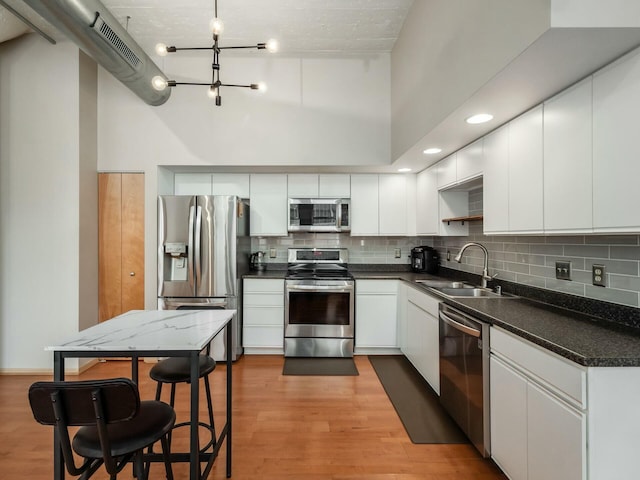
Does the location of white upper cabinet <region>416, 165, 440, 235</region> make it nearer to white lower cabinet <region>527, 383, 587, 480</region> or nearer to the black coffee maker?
the black coffee maker

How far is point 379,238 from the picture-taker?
4207 millimetres

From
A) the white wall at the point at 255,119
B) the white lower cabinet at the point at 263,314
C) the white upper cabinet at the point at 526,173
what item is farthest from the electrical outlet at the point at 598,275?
the white lower cabinet at the point at 263,314

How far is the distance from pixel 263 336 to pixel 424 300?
71.6 inches

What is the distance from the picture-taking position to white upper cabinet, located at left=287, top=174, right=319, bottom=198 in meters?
Result: 3.87

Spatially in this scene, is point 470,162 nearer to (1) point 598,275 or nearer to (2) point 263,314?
(1) point 598,275

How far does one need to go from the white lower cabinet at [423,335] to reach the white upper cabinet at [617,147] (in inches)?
53.8

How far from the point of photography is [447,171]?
3.01 metres

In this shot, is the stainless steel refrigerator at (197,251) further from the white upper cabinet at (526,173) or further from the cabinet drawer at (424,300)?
the white upper cabinet at (526,173)

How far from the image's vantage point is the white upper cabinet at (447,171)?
286cm

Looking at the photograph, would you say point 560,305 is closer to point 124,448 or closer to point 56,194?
point 124,448

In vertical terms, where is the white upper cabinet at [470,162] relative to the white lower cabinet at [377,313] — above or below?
above

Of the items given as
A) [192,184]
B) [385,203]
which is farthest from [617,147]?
[192,184]

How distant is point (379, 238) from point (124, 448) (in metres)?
3.48

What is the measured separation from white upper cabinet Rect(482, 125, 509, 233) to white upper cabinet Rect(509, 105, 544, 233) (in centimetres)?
5
